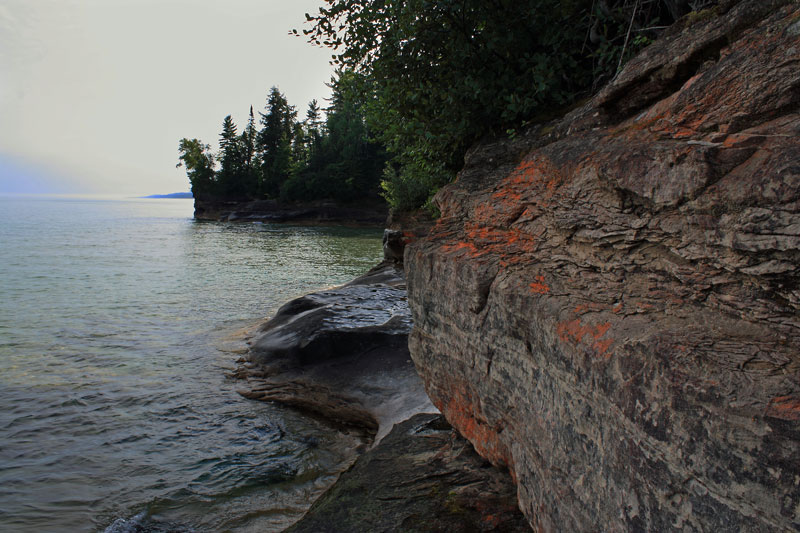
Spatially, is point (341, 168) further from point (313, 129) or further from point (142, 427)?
point (142, 427)

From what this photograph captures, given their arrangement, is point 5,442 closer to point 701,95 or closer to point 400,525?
point 400,525

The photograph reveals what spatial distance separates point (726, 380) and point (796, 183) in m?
0.86

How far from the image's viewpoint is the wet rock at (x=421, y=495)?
3.52 metres

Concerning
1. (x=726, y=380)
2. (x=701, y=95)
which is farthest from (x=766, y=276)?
(x=701, y=95)

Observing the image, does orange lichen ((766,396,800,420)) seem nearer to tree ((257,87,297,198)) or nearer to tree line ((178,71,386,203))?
tree line ((178,71,386,203))

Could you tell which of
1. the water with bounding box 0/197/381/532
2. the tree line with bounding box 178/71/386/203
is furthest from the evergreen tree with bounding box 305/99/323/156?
the water with bounding box 0/197/381/532

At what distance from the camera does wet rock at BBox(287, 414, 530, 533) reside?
352cm

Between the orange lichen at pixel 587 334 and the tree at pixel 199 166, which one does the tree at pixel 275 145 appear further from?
the orange lichen at pixel 587 334

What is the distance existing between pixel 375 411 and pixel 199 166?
88.3 m

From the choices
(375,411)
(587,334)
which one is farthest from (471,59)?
(375,411)

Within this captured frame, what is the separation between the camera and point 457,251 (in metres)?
4.27

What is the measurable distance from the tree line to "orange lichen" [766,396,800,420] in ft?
214

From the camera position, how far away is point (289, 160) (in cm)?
7925

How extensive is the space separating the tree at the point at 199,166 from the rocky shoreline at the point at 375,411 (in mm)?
77190
